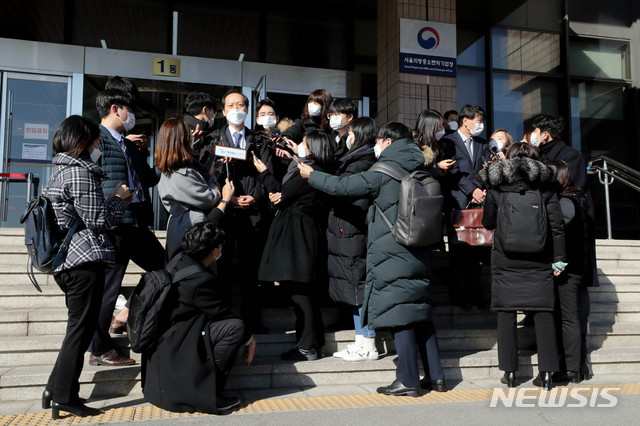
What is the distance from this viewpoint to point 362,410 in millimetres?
3484

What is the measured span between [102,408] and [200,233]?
121 cm

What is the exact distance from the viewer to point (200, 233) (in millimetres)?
3484

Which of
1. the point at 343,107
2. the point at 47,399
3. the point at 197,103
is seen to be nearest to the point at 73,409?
the point at 47,399

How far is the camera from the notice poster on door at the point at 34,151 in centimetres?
918

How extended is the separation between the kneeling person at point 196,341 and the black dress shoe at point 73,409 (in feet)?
1.10

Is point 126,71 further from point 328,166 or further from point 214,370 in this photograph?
point 214,370

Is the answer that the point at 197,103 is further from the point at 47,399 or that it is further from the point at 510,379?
the point at 510,379

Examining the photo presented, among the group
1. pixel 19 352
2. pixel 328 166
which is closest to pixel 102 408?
pixel 19 352

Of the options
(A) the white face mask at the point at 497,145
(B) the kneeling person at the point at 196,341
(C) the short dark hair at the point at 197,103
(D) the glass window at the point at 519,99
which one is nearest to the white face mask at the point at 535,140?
(A) the white face mask at the point at 497,145

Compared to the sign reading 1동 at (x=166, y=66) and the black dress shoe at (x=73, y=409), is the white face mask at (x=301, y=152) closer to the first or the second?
the black dress shoe at (x=73, y=409)

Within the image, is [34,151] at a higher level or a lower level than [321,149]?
higher

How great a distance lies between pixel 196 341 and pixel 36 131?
290 inches

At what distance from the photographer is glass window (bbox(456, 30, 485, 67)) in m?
11.1

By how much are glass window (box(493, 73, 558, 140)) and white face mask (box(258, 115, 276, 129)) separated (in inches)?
284
